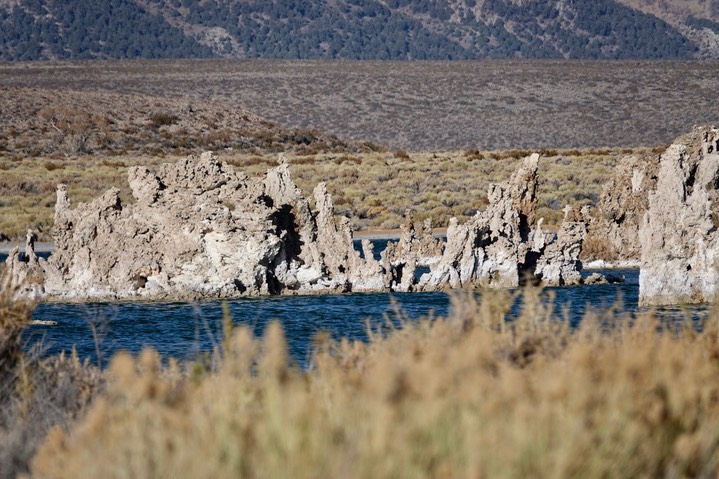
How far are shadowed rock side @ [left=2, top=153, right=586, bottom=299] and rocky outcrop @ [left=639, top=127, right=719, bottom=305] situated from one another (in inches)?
90.7

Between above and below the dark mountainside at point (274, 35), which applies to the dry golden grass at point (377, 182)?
below

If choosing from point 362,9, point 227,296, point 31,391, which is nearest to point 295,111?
point 227,296

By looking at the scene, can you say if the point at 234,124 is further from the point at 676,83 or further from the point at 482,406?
the point at 482,406

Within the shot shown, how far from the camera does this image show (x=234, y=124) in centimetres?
7162

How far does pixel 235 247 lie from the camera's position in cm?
1831

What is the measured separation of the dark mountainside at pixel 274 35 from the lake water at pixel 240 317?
464 feet

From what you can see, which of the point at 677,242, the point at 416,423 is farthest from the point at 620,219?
the point at 416,423

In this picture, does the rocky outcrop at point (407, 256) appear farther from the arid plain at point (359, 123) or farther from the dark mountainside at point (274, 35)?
the dark mountainside at point (274, 35)

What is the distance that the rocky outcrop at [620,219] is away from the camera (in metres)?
23.9

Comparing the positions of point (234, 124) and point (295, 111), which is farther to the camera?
point (295, 111)

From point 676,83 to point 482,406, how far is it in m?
85.7

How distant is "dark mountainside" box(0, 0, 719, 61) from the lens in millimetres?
161500

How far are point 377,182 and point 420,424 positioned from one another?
40.0 m

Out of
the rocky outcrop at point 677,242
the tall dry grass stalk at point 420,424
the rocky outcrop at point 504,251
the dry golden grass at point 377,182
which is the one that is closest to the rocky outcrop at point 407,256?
the rocky outcrop at point 504,251
